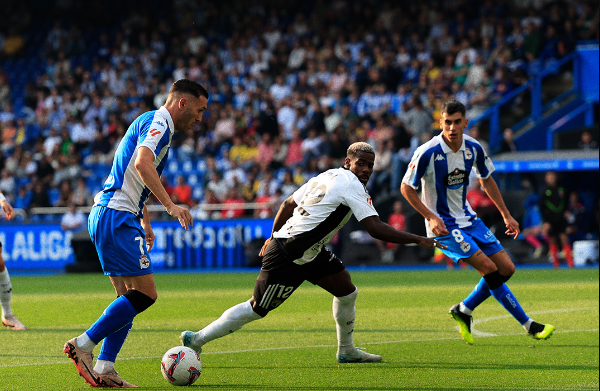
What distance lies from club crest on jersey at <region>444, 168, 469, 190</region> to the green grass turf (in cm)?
149

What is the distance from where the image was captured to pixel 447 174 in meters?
8.22

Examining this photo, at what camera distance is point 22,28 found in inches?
1324

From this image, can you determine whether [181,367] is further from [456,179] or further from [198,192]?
[198,192]

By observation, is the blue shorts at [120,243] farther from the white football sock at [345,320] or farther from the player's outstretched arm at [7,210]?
the player's outstretched arm at [7,210]

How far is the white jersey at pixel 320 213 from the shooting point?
650 cm

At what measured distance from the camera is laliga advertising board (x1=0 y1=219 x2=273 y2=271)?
20906mm

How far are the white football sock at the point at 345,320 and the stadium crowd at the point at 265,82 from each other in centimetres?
1384

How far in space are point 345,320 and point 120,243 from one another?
208 centimetres

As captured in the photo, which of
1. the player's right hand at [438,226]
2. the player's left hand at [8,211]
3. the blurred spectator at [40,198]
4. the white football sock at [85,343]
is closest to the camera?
the white football sock at [85,343]

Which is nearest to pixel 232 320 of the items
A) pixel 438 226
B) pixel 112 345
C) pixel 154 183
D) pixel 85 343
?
pixel 112 345

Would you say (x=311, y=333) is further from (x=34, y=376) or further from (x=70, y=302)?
(x=70, y=302)

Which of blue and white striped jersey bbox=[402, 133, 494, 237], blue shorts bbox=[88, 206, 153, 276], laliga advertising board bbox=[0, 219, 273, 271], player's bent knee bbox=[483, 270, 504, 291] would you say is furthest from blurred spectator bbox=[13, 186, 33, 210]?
blue shorts bbox=[88, 206, 153, 276]

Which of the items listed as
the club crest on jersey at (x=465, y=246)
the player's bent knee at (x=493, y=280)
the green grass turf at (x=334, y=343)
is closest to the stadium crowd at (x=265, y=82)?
the green grass turf at (x=334, y=343)

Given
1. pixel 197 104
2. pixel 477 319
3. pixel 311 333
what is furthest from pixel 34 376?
pixel 477 319
